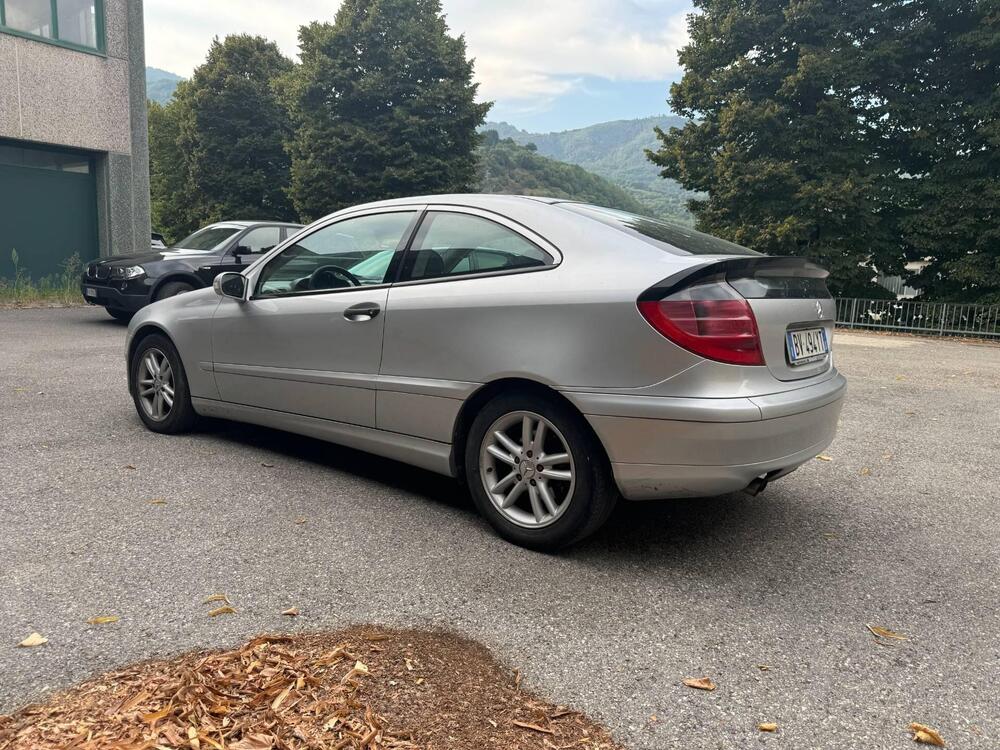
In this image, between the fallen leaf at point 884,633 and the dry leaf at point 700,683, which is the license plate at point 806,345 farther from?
the dry leaf at point 700,683

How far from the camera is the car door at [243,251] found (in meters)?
11.0

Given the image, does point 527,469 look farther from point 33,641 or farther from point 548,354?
point 33,641

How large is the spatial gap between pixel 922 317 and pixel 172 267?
15456mm

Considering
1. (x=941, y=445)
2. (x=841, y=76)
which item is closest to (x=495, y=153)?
A: (x=841, y=76)

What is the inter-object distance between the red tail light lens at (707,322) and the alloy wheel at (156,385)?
3.51 metres

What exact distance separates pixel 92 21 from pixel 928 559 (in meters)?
18.3

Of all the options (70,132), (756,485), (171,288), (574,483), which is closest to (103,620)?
(574,483)

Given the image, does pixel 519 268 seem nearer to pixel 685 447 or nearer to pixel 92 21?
pixel 685 447

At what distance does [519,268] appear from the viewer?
136 inches

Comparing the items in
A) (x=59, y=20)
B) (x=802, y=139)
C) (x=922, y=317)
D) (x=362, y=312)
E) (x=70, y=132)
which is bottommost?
(x=922, y=317)

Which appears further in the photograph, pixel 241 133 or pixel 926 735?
pixel 241 133

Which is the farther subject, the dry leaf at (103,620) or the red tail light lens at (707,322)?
the red tail light lens at (707,322)

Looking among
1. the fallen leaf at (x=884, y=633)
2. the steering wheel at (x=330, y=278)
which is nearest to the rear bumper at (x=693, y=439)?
the fallen leaf at (x=884, y=633)

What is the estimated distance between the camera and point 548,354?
321 cm
